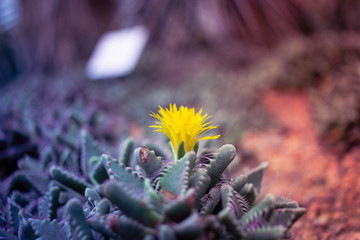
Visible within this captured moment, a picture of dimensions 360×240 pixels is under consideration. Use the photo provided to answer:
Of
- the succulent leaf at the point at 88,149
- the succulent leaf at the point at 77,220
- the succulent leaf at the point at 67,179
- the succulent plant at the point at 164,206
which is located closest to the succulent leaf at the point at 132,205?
the succulent plant at the point at 164,206

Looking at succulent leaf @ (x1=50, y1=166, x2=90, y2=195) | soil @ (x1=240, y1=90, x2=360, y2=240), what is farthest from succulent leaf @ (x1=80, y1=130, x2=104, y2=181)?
soil @ (x1=240, y1=90, x2=360, y2=240)

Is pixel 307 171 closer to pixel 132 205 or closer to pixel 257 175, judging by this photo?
pixel 257 175

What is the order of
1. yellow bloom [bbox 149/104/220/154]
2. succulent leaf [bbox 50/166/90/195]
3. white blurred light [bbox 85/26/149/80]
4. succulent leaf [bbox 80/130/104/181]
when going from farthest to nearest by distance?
1. white blurred light [bbox 85/26/149/80]
2. succulent leaf [bbox 80/130/104/181]
3. succulent leaf [bbox 50/166/90/195]
4. yellow bloom [bbox 149/104/220/154]

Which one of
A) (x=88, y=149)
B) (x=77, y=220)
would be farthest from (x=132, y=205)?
(x=88, y=149)

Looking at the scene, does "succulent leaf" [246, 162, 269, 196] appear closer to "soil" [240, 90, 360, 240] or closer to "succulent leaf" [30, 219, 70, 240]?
"soil" [240, 90, 360, 240]

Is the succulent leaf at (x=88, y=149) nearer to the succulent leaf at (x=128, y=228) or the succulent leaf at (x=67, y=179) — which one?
the succulent leaf at (x=67, y=179)

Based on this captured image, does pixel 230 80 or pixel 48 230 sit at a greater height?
pixel 230 80

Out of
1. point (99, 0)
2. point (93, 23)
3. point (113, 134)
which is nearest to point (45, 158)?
point (113, 134)

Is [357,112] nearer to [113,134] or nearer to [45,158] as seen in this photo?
[113,134]
